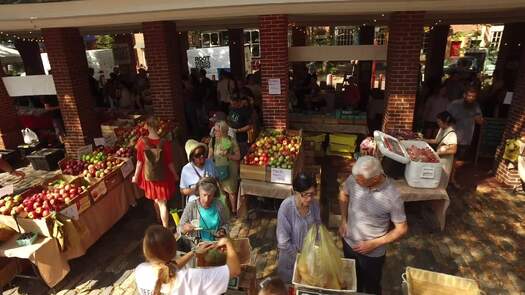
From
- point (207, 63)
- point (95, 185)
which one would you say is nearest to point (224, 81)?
point (95, 185)

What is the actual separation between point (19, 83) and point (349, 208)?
356 inches

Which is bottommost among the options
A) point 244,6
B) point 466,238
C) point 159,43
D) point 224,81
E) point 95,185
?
point 466,238

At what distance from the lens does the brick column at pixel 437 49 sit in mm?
14484

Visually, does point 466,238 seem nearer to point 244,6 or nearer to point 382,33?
point 244,6

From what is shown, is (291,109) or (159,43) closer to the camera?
(159,43)

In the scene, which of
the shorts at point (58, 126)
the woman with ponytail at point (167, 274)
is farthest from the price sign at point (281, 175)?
the shorts at point (58, 126)

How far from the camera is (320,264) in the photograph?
2994 mm

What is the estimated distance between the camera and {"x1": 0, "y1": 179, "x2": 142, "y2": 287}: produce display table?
15.2 feet

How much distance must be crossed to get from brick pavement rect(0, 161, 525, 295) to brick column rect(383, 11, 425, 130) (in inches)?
74.7

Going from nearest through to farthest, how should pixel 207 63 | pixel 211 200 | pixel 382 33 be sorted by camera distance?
pixel 211 200 → pixel 207 63 → pixel 382 33

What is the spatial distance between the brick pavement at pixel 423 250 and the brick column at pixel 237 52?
10.5 m

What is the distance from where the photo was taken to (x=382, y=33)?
83.9ft

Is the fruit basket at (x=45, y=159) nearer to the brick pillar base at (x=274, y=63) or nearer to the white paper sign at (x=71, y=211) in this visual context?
the white paper sign at (x=71, y=211)

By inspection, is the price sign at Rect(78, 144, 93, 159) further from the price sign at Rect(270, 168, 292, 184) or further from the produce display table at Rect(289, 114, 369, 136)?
the produce display table at Rect(289, 114, 369, 136)
